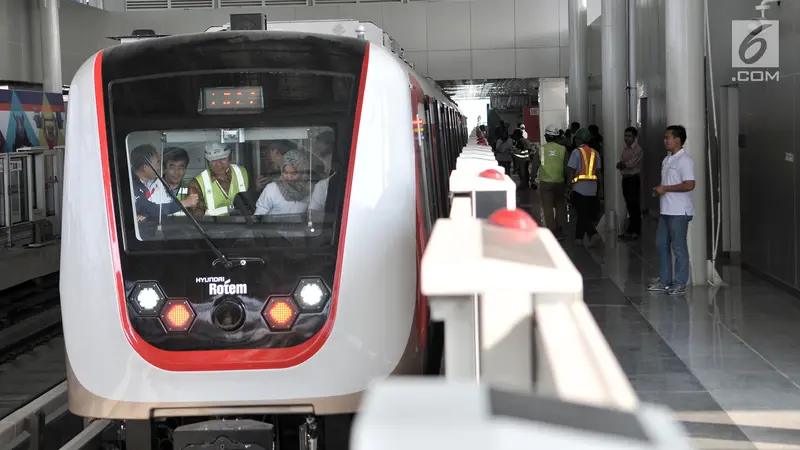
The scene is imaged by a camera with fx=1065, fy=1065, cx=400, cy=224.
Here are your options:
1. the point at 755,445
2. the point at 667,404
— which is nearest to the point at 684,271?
the point at 667,404

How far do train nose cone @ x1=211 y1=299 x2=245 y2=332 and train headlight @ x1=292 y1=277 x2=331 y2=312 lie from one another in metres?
0.25

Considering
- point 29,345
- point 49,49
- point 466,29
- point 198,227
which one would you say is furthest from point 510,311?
point 466,29

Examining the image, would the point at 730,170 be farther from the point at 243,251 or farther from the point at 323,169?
the point at 243,251

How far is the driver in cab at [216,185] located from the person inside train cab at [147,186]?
0.13 m

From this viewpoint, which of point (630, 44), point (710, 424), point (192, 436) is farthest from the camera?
point (630, 44)

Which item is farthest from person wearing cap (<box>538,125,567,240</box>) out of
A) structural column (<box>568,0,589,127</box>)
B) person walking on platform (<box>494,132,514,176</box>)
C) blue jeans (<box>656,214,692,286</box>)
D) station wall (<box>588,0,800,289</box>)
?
person walking on platform (<box>494,132,514,176</box>)

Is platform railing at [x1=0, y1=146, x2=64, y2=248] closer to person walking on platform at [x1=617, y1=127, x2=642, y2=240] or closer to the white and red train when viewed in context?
the white and red train

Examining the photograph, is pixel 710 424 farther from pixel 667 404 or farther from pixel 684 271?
pixel 684 271

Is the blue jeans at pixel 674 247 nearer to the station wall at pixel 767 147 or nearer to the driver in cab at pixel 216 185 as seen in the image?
the station wall at pixel 767 147

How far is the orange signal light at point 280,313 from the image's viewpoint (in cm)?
476

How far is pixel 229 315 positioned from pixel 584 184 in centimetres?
1084

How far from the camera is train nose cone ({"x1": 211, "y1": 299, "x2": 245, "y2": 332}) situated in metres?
4.74

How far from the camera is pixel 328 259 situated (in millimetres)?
4816

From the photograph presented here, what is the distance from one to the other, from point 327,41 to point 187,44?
0.67 meters
